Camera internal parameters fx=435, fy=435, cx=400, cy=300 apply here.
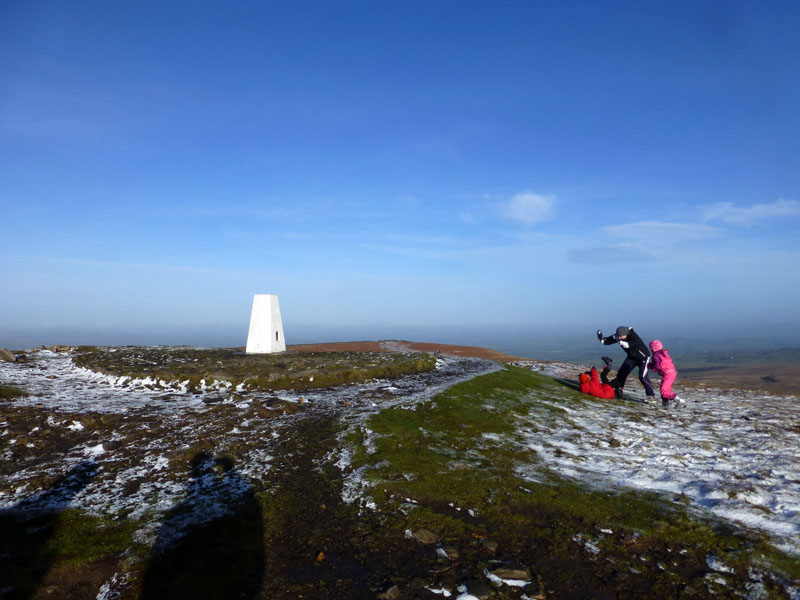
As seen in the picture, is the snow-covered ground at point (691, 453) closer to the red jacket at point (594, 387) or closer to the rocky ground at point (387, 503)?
the rocky ground at point (387, 503)

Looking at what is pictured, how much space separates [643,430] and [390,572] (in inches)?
408

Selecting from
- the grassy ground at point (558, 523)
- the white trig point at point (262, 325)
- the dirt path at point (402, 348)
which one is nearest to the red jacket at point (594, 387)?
the grassy ground at point (558, 523)

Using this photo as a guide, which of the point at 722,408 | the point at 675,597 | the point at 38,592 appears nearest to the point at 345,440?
the point at 38,592

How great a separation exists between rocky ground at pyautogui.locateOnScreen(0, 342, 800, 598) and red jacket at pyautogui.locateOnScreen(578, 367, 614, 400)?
4.50m

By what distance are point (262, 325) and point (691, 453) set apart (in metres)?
23.6

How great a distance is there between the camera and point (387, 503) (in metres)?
7.21

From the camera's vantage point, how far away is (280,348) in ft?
97.4

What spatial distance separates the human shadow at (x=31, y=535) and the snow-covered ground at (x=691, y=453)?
7691 millimetres

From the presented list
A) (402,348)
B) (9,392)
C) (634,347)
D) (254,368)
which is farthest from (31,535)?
(402,348)

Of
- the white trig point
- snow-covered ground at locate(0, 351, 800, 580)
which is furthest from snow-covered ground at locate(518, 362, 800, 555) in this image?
the white trig point

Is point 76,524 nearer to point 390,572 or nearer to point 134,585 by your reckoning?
point 134,585

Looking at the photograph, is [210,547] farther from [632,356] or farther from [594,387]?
[632,356]

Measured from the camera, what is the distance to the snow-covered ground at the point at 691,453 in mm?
7383

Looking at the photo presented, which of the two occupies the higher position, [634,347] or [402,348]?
[634,347]
